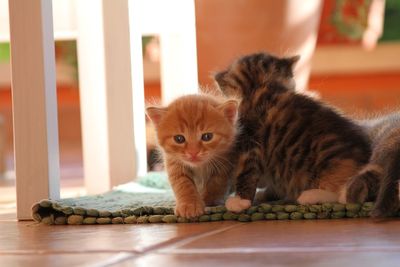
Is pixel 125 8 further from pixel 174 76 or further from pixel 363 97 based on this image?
pixel 363 97

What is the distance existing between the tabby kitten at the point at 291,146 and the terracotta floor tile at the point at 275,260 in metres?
0.43

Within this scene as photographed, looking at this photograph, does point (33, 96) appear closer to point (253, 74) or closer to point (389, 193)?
point (253, 74)

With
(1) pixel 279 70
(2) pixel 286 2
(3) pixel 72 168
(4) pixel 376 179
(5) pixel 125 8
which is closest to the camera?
(4) pixel 376 179

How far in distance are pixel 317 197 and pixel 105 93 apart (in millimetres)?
770

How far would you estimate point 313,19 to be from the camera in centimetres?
252

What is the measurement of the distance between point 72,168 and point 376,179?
9.83ft

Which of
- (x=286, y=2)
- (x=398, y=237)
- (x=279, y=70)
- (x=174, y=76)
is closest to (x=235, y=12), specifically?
(x=286, y=2)

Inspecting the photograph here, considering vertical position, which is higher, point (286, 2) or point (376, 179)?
point (286, 2)

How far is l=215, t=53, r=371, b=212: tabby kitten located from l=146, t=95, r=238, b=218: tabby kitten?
0.13 feet

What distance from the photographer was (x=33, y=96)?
55.3 inches

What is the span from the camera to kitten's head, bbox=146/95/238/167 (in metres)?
1.46

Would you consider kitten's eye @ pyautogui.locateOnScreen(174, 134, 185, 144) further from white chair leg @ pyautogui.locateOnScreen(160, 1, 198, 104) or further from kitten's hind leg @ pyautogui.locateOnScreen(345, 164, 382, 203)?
white chair leg @ pyautogui.locateOnScreen(160, 1, 198, 104)

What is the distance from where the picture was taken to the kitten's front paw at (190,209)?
1.33 m

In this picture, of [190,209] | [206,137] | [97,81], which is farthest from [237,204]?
[97,81]
